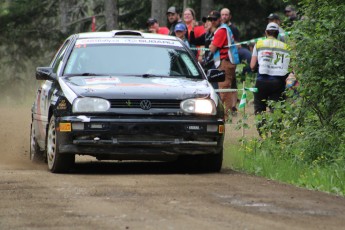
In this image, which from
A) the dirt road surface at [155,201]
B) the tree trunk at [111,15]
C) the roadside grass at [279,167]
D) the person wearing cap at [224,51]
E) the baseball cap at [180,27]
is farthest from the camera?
the tree trunk at [111,15]

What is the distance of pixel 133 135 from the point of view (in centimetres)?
1279

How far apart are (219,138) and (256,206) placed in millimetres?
3448

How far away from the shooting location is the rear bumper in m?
12.7

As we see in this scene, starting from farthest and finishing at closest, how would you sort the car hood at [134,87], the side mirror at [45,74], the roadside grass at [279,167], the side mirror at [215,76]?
the side mirror at [215,76] → the side mirror at [45,74] → the car hood at [134,87] → the roadside grass at [279,167]

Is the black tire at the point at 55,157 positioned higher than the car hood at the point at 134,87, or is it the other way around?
the car hood at the point at 134,87

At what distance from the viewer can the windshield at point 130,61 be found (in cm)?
1389

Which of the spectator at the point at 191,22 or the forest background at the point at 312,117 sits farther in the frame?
the spectator at the point at 191,22

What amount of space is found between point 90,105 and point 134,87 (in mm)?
589

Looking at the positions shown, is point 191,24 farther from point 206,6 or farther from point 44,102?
point 44,102

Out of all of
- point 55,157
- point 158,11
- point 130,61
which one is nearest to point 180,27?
point 158,11

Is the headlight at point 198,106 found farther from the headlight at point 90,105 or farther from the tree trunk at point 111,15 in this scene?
the tree trunk at point 111,15

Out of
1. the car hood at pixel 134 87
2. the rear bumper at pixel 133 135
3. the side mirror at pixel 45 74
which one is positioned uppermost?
the side mirror at pixel 45 74

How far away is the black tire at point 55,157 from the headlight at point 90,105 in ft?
1.49

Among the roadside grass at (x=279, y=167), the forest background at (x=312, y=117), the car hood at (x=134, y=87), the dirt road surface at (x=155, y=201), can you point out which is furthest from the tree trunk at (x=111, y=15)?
the car hood at (x=134, y=87)
